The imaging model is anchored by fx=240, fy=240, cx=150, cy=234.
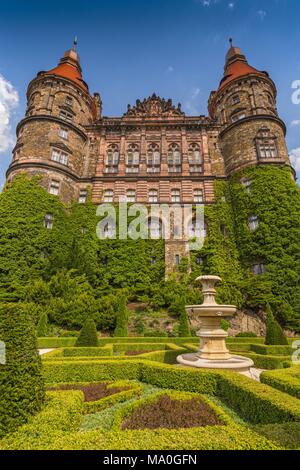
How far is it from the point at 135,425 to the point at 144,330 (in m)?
14.7

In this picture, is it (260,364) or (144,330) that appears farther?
(144,330)

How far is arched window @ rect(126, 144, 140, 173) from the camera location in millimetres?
29594

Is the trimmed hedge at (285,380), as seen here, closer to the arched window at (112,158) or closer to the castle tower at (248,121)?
the castle tower at (248,121)

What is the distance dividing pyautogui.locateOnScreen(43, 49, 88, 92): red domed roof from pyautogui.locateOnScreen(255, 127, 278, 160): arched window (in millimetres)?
23795

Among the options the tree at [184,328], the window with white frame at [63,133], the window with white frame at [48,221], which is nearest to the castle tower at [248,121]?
the tree at [184,328]

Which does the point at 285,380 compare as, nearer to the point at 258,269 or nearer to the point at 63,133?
the point at 258,269

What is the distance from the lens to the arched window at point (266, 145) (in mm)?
26312

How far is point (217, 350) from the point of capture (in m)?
9.84

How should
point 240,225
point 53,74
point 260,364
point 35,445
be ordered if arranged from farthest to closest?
point 53,74
point 240,225
point 260,364
point 35,445

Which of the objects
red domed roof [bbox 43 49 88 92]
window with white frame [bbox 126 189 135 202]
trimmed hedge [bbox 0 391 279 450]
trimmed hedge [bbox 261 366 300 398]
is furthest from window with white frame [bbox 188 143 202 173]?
trimmed hedge [bbox 0 391 279 450]

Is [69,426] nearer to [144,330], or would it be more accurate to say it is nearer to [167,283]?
[144,330]

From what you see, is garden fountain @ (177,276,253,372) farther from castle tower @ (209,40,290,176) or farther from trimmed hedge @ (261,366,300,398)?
castle tower @ (209,40,290,176)
